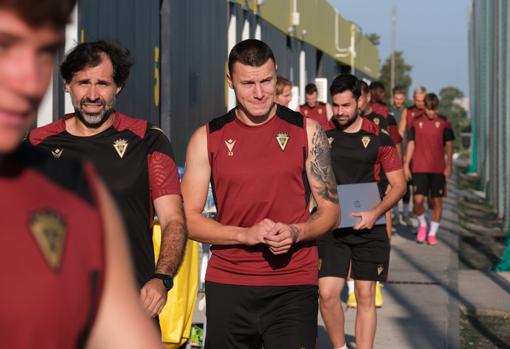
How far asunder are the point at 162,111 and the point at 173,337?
26.8 ft

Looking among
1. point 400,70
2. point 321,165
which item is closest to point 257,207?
point 321,165

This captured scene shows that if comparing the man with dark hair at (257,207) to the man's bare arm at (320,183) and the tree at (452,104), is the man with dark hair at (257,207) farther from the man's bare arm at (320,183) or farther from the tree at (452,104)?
the tree at (452,104)

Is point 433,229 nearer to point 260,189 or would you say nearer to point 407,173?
point 407,173

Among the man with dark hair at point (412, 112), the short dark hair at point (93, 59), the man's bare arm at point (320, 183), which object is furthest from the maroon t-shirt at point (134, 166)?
the man with dark hair at point (412, 112)

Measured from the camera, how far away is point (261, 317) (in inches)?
216

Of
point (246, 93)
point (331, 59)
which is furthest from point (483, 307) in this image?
point (331, 59)

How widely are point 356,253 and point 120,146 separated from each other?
3900mm

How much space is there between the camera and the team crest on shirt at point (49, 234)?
1571 millimetres

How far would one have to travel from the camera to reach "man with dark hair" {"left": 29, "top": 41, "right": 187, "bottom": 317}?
473 centimetres

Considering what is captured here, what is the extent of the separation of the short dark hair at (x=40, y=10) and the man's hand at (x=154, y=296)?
2.88 metres

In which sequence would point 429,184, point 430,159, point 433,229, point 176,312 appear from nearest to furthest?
1. point 176,312
2. point 433,229
3. point 430,159
4. point 429,184

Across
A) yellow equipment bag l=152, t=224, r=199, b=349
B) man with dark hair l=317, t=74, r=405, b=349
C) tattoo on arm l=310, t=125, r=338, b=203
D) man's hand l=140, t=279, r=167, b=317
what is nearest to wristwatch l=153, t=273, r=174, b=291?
man's hand l=140, t=279, r=167, b=317

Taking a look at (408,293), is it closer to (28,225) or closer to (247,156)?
(247,156)

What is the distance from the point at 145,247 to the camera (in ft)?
15.8
